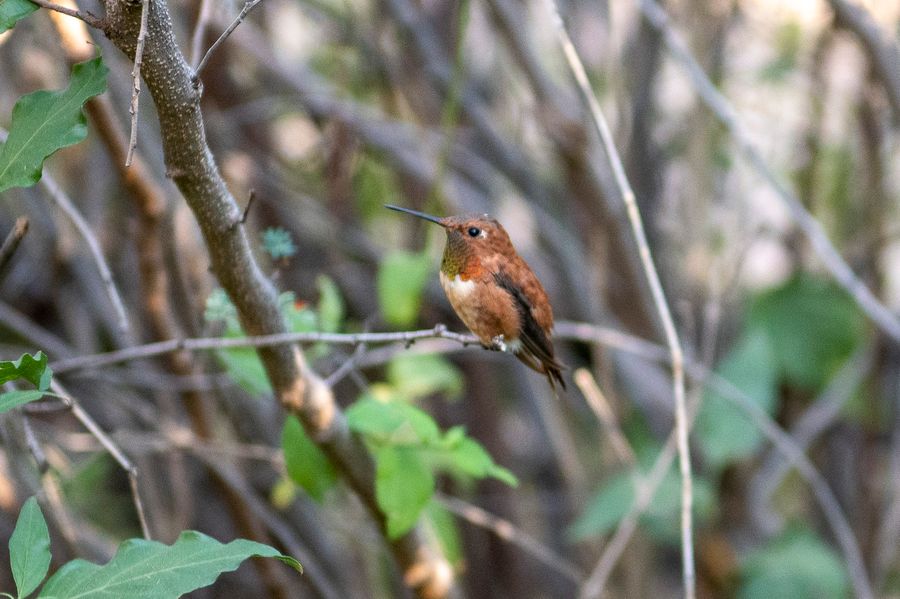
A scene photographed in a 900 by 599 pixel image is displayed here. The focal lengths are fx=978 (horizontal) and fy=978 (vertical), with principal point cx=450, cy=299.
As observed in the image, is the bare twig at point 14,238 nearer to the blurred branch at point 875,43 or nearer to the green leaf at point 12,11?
the green leaf at point 12,11

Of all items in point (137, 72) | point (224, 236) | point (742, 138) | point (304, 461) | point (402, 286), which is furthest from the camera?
point (402, 286)

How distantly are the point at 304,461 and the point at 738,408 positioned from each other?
1721mm

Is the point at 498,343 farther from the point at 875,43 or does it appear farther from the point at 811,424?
the point at 811,424

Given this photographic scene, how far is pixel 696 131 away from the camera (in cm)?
296

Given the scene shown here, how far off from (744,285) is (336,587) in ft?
6.45

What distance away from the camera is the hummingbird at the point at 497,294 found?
1558mm

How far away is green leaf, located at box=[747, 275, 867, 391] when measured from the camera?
3281mm

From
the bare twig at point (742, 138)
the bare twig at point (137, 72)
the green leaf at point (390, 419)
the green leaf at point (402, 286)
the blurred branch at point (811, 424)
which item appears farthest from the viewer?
the blurred branch at point (811, 424)

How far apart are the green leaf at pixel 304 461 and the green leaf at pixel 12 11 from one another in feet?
2.48

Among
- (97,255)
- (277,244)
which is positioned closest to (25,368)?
(277,244)

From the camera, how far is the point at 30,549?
998 mm

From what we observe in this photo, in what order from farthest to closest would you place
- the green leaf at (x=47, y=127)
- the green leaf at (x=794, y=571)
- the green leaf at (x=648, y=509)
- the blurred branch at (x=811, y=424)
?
the blurred branch at (x=811, y=424) < the green leaf at (x=794, y=571) < the green leaf at (x=648, y=509) < the green leaf at (x=47, y=127)

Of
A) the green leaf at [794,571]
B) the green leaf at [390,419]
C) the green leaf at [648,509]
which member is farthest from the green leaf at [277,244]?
the green leaf at [794,571]

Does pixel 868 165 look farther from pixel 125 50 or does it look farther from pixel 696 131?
pixel 125 50
